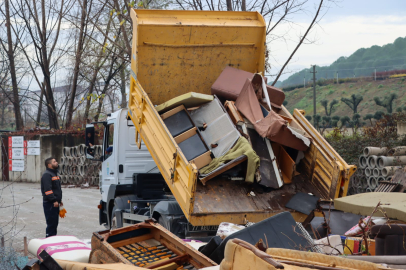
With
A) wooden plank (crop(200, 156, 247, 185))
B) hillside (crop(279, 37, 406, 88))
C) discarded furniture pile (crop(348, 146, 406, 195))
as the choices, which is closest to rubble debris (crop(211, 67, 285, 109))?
wooden plank (crop(200, 156, 247, 185))

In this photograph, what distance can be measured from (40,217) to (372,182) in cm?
846

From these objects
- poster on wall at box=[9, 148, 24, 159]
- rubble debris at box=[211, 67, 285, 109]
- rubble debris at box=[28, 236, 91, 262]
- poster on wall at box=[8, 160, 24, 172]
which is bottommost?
poster on wall at box=[8, 160, 24, 172]

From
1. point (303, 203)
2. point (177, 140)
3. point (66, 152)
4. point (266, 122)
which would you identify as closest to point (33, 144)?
point (66, 152)

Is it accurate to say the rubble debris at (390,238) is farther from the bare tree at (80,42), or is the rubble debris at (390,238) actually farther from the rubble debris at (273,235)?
the bare tree at (80,42)

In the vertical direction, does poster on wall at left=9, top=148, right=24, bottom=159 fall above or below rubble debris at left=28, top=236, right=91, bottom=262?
above

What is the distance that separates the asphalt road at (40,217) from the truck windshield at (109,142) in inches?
68.2

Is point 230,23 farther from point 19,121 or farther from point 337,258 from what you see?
point 19,121

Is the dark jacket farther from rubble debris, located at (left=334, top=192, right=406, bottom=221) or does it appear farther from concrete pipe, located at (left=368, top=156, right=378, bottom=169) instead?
concrete pipe, located at (left=368, top=156, right=378, bottom=169)

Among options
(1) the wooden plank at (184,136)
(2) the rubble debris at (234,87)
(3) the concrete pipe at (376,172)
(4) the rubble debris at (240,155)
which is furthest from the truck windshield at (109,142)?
(3) the concrete pipe at (376,172)

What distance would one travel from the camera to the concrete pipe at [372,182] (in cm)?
1008

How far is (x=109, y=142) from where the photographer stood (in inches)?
349

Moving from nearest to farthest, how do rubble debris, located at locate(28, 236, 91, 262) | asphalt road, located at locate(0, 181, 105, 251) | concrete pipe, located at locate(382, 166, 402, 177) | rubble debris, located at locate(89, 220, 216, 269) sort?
rubble debris, located at locate(89, 220, 216, 269) → rubble debris, located at locate(28, 236, 91, 262) → asphalt road, located at locate(0, 181, 105, 251) → concrete pipe, located at locate(382, 166, 402, 177)

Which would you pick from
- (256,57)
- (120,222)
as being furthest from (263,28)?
(120,222)

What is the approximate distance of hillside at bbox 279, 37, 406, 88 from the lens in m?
57.6
